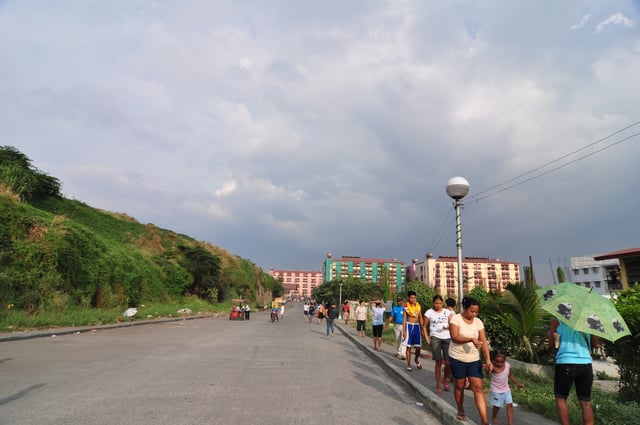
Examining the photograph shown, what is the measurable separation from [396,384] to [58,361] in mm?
7307

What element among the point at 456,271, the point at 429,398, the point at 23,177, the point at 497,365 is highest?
the point at 456,271

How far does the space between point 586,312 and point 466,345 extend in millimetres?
1387

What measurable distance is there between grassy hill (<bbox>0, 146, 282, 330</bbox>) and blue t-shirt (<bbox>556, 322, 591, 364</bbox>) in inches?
704

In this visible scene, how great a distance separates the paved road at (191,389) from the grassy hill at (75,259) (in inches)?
326

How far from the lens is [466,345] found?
488 cm

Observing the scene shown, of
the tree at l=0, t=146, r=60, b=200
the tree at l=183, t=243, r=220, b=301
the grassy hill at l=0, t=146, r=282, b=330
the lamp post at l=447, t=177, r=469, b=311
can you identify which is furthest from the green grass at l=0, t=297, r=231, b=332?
the tree at l=183, t=243, r=220, b=301

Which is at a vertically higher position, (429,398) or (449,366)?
(449,366)

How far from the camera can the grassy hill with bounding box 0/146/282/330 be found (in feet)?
57.2

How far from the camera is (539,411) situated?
5.51 meters

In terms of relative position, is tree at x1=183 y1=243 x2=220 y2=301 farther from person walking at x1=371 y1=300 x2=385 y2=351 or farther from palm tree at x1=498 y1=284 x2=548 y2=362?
palm tree at x1=498 y1=284 x2=548 y2=362

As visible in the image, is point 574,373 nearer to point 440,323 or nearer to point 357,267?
point 440,323

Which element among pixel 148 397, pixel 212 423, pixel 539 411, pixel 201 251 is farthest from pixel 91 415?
pixel 201 251

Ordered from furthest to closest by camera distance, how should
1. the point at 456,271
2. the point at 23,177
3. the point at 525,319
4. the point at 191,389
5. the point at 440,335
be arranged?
the point at 456,271 → the point at 23,177 → the point at 525,319 → the point at 440,335 → the point at 191,389

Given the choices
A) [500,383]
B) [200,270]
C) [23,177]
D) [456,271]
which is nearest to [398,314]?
[500,383]
